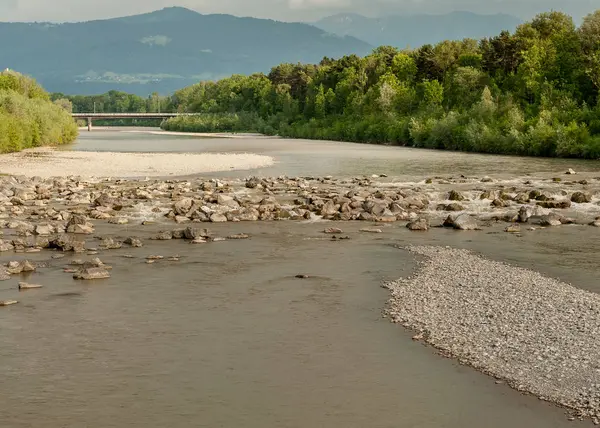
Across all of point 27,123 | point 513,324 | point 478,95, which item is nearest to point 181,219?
point 513,324

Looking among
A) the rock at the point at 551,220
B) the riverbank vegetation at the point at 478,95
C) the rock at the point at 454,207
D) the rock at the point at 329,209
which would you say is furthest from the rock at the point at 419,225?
the riverbank vegetation at the point at 478,95

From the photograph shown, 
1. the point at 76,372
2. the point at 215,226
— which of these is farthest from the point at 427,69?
the point at 76,372

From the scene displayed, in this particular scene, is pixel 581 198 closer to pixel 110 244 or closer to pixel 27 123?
pixel 110 244

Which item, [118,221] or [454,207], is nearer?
[118,221]

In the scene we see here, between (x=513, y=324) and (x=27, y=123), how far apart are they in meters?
99.4

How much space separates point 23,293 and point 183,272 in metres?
5.50

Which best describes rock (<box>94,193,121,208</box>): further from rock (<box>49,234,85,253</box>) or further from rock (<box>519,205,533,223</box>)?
rock (<box>519,205,533,223</box>)

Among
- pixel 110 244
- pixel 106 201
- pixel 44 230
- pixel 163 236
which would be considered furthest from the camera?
pixel 106 201

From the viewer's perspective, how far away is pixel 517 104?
373 ft

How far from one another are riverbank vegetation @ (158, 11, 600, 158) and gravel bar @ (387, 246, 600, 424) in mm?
65872

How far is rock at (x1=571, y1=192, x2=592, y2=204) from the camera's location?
151 feet

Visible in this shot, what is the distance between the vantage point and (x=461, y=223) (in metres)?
36.7

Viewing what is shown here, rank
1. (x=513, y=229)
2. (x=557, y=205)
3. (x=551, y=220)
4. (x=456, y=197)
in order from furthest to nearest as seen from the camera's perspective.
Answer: (x=456, y=197), (x=557, y=205), (x=551, y=220), (x=513, y=229)

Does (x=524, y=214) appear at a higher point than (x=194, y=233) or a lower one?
higher
